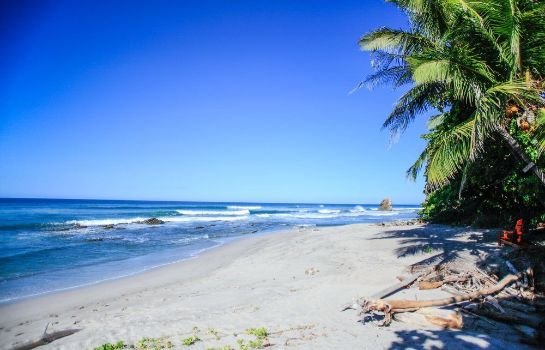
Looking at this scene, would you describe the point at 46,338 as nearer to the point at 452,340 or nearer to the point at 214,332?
the point at 214,332

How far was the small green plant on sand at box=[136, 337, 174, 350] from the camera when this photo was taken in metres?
5.34

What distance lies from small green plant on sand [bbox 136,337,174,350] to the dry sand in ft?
0.47

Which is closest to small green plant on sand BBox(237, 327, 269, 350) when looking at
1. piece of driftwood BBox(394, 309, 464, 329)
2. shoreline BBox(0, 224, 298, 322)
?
piece of driftwood BBox(394, 309, 464, 329)

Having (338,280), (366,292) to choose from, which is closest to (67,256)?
(338,280)

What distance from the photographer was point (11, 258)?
1487 cm

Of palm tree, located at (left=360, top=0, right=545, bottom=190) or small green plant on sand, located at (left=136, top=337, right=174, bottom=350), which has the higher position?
palm tree, located at (left=360, top=0, right=545, bottom=190)

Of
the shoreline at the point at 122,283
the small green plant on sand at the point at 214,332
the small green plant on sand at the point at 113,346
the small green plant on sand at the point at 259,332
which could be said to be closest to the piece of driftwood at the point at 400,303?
the small green plant on sand at the point at 259,332

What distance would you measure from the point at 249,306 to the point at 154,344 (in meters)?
2.25

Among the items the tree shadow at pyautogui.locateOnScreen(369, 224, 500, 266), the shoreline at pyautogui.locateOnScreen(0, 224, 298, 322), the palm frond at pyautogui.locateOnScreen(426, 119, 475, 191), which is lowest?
the shoreline at pyautogui.locateOnScreen(0, 224, 298, 322)

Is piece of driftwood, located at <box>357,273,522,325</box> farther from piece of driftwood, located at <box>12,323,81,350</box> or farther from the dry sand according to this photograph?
piece of driftwood, located at <box>12,323,81,350</box>

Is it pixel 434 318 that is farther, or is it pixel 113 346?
pixel 434 318

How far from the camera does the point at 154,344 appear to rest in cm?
549

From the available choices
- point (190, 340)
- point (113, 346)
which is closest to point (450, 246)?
point (190, 340)

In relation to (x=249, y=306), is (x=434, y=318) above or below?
above
